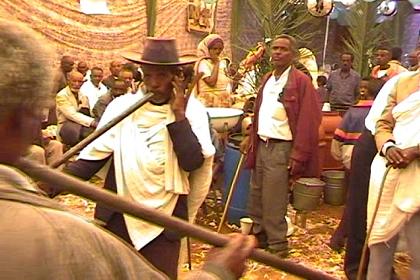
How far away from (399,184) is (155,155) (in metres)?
1.48

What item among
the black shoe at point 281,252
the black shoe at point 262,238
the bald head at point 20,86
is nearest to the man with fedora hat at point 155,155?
the bald head at point 20,86

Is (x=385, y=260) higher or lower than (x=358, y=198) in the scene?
lower

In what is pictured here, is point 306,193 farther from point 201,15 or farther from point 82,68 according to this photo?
point 201,15

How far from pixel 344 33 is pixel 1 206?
1761 centimetres

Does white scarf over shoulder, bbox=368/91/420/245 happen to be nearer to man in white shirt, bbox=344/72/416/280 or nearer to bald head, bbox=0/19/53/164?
man in white shirt, bbox=344/72/416/280

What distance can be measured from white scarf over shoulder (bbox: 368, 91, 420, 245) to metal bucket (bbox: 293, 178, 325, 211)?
2.63 meters

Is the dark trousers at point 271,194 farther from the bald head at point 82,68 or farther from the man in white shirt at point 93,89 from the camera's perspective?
the bald head at point 82,68

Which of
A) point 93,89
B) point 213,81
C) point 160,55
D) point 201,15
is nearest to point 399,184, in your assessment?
point 160,55

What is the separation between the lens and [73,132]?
26.3ft

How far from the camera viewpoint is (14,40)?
1.27 m

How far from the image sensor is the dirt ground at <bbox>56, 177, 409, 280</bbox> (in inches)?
221

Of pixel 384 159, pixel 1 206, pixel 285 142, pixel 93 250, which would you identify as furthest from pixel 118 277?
pixel 285 142

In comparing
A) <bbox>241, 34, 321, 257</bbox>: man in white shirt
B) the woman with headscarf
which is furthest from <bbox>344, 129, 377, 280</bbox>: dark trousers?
the woman with headscarf

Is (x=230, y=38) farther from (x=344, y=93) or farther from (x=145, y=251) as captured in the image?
(x=145, y=251)
